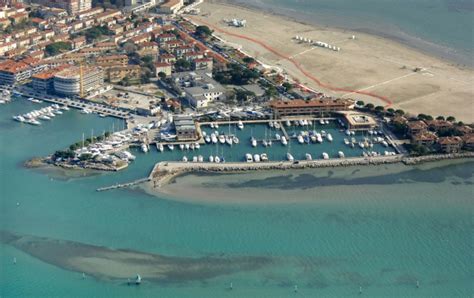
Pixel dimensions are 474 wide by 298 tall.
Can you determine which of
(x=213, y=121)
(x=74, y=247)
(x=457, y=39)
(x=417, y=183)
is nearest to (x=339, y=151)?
(x=417, y=183)

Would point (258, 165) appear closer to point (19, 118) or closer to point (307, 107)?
point (307, 107)

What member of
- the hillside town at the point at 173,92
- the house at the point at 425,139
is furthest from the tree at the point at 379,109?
the house at the point at 425,139

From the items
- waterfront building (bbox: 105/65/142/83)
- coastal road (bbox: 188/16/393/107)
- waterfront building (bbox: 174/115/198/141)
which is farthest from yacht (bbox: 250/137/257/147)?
waterfront building (bbox: 105/65/142/83)

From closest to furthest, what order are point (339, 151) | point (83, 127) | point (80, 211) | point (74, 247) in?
point (74, 247), point (80, 211), point (339, 151), point (83, 127)

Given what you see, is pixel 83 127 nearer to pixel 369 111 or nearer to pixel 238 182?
pixel 238 182

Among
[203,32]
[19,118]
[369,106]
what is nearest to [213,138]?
[369,106]

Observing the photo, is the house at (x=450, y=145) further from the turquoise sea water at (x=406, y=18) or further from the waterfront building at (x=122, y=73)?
the waterfront building at (x=122, y=73)
